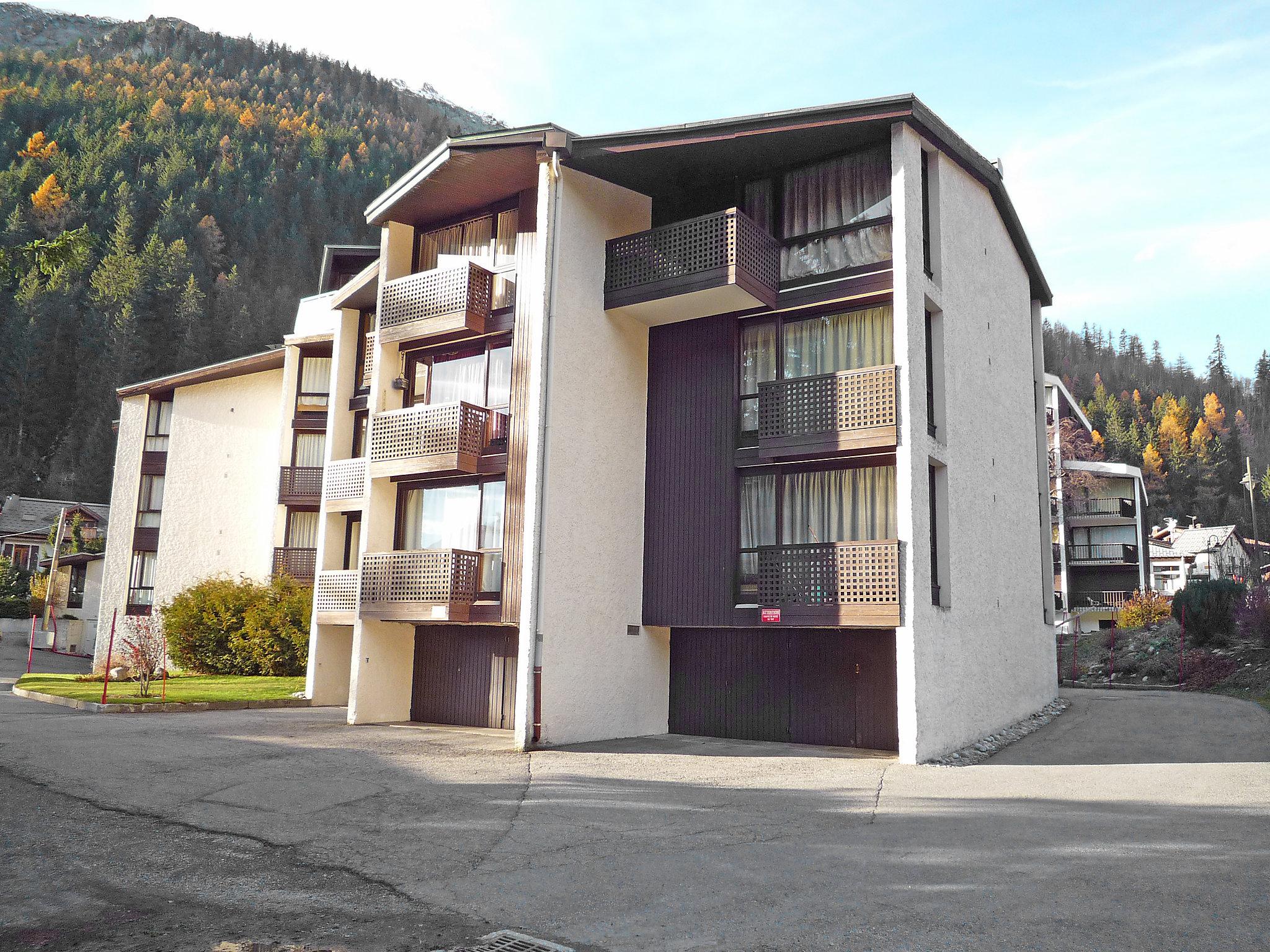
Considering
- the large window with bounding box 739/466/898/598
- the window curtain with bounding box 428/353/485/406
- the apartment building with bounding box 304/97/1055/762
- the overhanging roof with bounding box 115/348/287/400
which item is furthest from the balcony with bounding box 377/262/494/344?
the overhanging roof with bounding box 115/348/287/400

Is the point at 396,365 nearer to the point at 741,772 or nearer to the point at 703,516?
the point at 703,516

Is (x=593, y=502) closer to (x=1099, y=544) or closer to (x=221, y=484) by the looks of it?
(x=221, y=484)

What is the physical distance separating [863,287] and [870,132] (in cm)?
257

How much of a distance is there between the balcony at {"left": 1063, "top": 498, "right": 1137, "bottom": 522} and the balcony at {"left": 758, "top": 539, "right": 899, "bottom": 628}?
148 feet

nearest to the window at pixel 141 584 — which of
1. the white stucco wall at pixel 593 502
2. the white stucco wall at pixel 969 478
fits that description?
the white stucco wall at pixel 593 502

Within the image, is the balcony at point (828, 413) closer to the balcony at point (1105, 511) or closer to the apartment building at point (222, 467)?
the apartment building at point (222, 467)

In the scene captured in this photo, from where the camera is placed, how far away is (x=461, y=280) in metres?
18.5

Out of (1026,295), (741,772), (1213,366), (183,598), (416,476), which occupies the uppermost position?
(1213,366)

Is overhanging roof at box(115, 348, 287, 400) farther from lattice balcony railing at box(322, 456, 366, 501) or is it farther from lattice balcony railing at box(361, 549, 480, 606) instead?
lattice balcony railing at box(361, 549, 480, 606)


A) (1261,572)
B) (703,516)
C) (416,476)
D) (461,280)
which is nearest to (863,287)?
(703,516)

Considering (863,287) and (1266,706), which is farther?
(1266,706)

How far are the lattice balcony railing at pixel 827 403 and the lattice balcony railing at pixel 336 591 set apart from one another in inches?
410

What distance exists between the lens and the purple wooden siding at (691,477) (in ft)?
55.1

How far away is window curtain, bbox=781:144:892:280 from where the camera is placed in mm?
15992
